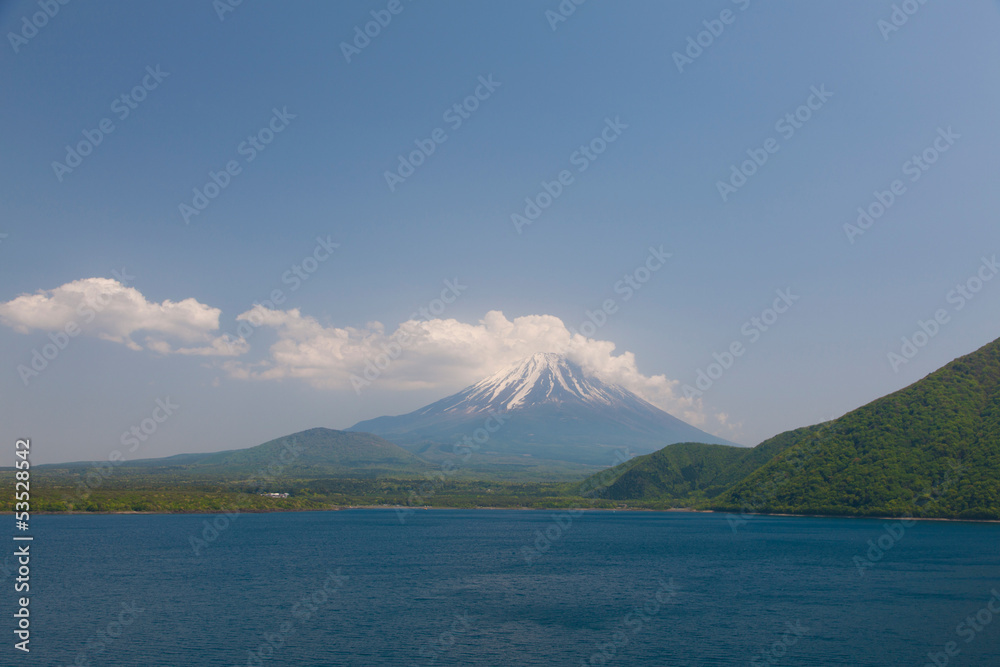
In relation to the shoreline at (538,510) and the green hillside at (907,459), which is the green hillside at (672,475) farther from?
the green hillside at (907,459)

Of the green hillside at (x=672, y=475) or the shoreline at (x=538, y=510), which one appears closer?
the shoreline at (x=538, y=510)

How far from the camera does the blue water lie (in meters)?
33.9

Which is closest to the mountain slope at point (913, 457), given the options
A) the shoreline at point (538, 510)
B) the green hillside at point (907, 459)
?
the green hillside at point (907, 459)

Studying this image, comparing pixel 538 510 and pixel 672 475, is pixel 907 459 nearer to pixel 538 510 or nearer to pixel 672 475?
pixel 672 475

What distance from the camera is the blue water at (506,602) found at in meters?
33.9

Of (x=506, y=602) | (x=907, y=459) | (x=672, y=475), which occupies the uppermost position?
(x=907, y=459)

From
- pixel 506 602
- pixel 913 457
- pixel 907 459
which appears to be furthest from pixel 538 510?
pixel 506 602

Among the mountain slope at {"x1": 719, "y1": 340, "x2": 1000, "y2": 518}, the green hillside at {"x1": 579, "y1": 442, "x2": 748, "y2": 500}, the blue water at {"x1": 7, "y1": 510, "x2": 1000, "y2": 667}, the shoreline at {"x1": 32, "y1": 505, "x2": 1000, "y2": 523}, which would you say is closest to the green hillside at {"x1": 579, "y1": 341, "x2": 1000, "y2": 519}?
the mountain slope at {"x1": 719, "y1": 340, "x2": 1000, "y2": 518}

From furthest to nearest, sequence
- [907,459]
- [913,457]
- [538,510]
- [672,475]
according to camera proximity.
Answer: [672,475], [538,510], [907,459], [913,457]

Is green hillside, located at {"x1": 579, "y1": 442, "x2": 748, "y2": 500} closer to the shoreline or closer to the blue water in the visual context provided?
the shoreline

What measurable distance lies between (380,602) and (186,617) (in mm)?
12604

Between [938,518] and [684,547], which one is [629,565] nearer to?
[684,547]

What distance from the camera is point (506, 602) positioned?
4562 centimetres

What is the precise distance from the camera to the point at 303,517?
5212 inches
